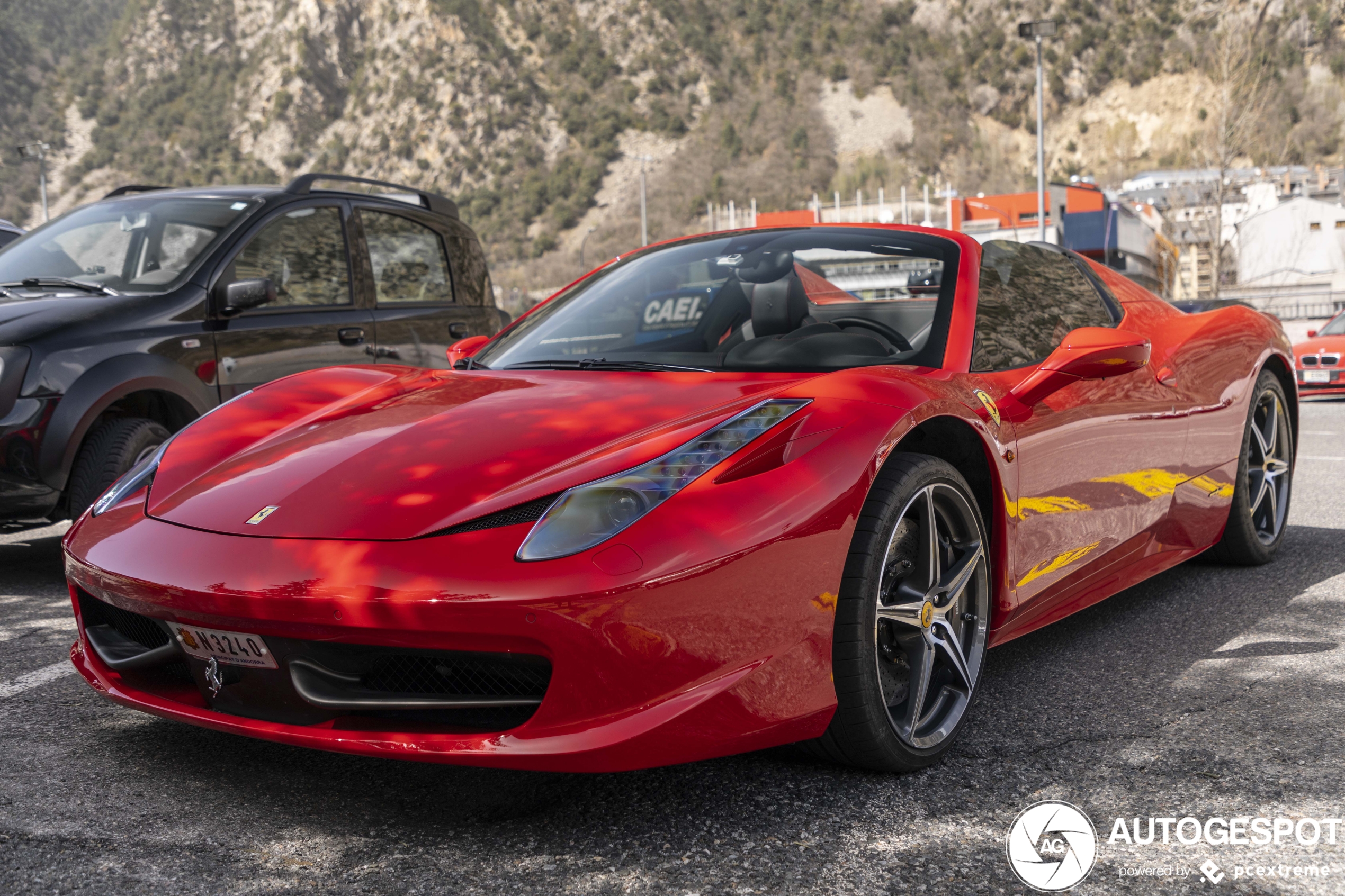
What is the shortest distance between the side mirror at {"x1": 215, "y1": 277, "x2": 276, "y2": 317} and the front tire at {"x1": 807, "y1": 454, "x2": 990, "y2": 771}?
11.1ft

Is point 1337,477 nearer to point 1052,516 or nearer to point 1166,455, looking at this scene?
point 1166,455

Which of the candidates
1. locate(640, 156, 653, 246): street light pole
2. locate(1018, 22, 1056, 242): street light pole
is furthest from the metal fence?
locate(640, 156, 653, 246): street light pole

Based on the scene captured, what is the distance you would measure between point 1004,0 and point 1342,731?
425 ft

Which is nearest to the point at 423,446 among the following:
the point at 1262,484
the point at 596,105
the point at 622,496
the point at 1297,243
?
the point at 622,496

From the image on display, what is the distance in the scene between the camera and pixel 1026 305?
10.9 ft

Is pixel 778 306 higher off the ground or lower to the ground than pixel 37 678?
higher

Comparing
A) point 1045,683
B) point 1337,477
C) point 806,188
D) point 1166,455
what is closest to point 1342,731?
point 1045,683

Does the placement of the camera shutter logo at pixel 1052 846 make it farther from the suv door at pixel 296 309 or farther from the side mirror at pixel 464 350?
the suv door at pixel 296 309

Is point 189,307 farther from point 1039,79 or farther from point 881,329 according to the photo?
point 1039,79

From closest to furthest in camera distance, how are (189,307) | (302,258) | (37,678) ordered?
(37,678) → (189,307) → (302,258)

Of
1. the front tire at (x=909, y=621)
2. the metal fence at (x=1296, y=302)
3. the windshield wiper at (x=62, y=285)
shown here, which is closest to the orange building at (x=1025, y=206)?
the metal fence at (x=1296, y=302)

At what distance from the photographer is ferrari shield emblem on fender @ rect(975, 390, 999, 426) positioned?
9.02 ft

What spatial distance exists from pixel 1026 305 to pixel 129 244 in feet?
12.9

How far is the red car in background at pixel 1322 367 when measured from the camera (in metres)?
12.9
